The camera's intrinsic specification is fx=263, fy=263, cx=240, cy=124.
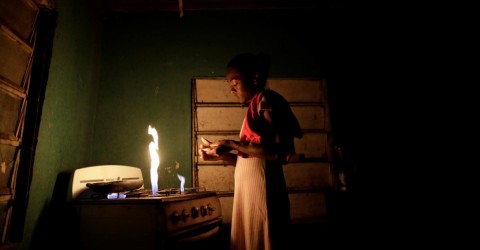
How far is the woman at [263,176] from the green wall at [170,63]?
1.50m

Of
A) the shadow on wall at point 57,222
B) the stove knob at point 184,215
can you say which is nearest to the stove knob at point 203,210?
the stove knob at point 184,215

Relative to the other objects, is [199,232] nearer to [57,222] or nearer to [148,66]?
[57,222]

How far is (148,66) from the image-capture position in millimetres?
3732

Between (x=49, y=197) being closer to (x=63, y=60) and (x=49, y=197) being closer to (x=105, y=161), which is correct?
(x=105, y=161)

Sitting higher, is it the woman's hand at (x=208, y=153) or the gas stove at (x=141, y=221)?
the woman's hand at (x=208, y=153)

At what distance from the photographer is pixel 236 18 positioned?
399 centimetres

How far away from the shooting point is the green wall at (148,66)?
3.00 metres

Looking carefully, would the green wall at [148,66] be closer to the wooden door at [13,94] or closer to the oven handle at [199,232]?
the wooden door at [13,94]

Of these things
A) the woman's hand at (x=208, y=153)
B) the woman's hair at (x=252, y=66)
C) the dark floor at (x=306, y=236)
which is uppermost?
the woman's hair at (x=252, y=66)

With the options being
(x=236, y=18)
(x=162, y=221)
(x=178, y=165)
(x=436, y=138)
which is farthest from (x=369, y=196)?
(x=236, y=18)

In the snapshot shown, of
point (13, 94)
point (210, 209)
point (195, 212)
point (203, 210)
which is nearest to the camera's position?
point (13, 94)

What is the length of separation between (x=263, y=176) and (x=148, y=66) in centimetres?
255

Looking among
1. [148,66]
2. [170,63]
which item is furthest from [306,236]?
[148,66]

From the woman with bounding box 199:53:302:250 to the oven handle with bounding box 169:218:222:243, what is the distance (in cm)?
24
